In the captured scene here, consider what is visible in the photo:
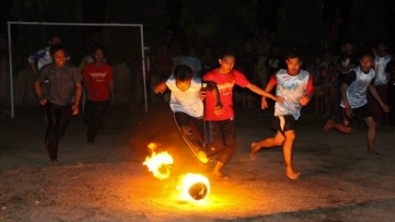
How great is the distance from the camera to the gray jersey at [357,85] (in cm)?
1122

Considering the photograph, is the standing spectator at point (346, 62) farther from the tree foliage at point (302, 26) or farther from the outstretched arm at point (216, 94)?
the outstretched arm at point (216, 94)

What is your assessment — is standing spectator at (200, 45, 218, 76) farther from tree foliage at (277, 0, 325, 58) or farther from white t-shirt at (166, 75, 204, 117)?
white t-shirt at (166, 75, 204, 117)

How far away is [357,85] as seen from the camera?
11.3m

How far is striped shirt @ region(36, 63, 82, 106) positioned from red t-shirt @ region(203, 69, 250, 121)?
244cm

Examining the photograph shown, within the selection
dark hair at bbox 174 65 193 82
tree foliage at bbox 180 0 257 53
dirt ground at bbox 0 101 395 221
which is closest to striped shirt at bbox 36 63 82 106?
dirt ground at bbox 0 101 395 221

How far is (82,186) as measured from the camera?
898cm

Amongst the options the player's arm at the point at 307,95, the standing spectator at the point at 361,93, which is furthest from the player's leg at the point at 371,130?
the player's arm at the point at 307,95

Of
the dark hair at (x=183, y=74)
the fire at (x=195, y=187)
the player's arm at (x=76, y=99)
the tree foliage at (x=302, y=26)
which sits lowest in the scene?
the fire at (x=195, y=187)

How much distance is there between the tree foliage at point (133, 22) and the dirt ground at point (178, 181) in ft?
20.6

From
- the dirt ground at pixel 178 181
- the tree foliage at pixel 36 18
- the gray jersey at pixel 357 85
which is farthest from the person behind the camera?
the tree foliage at pixel 36 18

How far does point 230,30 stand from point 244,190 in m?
12.3

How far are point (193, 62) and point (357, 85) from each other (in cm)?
687

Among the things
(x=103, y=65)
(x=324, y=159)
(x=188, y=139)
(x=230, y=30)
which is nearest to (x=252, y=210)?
(x=188, y=139)

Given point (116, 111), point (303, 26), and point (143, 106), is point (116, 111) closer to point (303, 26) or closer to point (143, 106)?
point (143, 106)
